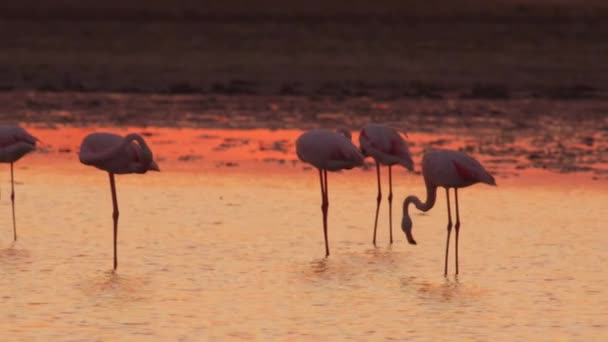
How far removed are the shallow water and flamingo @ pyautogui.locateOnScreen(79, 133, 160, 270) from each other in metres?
0.66

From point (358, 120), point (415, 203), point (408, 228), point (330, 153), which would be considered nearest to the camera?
point (408, 228)

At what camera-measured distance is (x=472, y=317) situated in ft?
30.7

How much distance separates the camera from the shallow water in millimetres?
9078

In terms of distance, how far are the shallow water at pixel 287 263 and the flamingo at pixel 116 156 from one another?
665 mm

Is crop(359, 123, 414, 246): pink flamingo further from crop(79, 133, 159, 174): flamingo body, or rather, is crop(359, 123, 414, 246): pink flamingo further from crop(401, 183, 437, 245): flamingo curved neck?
crop(79, 133, 159, 174): flamingo body

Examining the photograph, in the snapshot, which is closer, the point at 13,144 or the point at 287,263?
the point at 287,263

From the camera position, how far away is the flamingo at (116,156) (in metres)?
11.6

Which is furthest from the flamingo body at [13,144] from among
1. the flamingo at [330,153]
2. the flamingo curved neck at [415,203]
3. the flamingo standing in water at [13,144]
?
the flamingo curved neck at [415,203]

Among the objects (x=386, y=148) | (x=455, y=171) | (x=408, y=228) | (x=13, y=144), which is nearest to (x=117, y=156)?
(x=13, y=144)

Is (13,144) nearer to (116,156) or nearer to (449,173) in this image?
(116,156)

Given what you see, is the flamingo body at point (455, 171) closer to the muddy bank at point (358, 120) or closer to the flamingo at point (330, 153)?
the flamingo at point (330, 153)

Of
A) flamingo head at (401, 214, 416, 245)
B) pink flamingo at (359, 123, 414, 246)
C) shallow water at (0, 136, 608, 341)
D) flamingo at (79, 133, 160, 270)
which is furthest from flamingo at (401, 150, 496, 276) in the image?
flamingo at (79, 133, 160, 270)

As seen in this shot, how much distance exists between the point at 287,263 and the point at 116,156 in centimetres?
156

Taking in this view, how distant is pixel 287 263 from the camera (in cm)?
1133
